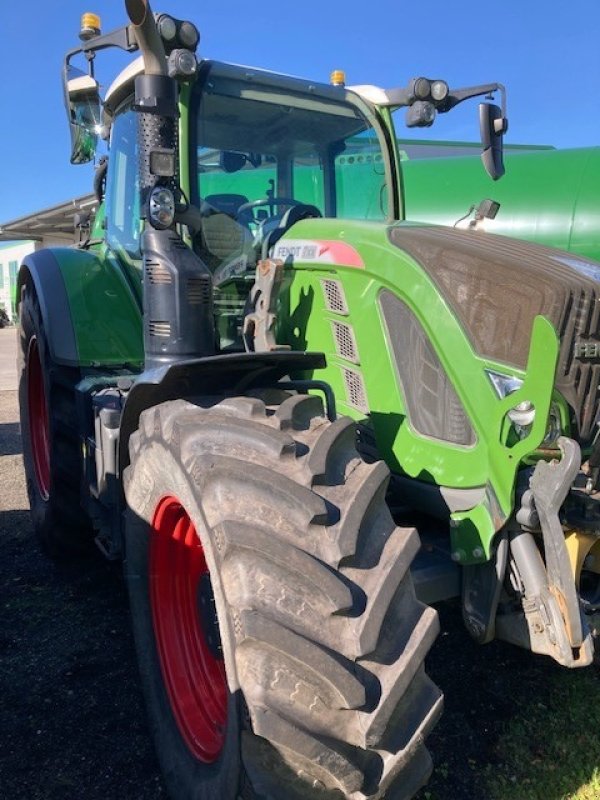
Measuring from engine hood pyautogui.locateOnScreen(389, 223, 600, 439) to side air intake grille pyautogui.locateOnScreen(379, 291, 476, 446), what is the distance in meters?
0.14

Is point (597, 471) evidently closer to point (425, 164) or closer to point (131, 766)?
point (131, 766)

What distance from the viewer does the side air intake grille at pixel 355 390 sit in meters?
2.40

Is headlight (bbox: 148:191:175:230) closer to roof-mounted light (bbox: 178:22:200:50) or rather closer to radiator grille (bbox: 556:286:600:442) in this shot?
roof-mounted light (bbox: 178:22:200:50)

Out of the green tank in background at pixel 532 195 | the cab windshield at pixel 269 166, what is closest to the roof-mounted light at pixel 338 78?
the cab windshield at pixel 269 166

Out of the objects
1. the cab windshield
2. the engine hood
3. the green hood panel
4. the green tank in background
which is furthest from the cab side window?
the green tank in background

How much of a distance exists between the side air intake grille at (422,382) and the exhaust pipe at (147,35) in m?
1.02

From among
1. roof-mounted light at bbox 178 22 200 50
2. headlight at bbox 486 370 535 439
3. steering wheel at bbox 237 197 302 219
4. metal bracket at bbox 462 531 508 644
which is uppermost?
roof-mounted light at bbox 178 22 200 50

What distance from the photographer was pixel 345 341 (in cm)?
243

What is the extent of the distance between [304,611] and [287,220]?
1790 millimetres

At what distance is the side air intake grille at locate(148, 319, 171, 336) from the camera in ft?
8.00

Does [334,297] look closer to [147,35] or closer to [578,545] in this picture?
[147,35]

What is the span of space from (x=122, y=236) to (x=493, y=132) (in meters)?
1.79

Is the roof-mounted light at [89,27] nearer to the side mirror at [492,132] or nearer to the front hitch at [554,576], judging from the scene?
the side mirror at [492,132]

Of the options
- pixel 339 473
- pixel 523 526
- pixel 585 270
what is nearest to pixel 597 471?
pixel 523 526
